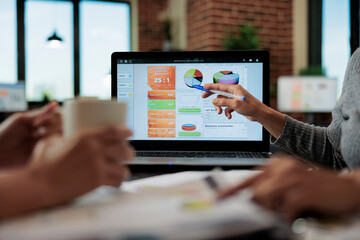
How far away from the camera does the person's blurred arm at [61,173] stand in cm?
36

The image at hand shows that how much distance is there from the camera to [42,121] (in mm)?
541

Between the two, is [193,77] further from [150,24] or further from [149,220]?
[150,24]

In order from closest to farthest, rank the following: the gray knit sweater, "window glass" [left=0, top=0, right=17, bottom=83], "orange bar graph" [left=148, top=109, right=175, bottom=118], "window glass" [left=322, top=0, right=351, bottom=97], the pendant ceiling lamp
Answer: the gray knit sweater < "orange bar graph" [left=148, top=109, right=175, bottom=118] < "window glass" [left=322, top=0, right=351, bottom=97] < the pendant ceiling lamp < "window glass" [left=0, top=0, right=17, bottom=83]

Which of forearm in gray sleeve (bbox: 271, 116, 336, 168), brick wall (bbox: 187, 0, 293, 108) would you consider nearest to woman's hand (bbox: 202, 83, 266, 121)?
forearm in gray sleeve (bbox: 271, 116, 336, 168)

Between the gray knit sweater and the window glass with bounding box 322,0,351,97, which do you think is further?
the window glass with bounding box 322,0,351,97

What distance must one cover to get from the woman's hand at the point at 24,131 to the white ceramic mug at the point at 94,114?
9 centimetres

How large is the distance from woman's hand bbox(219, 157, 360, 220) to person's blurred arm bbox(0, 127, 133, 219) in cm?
15

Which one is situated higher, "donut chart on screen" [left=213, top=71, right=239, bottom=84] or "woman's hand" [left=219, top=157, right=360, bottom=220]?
"donut chart on screen" [left=213, top=71, right=239, bottom=84]

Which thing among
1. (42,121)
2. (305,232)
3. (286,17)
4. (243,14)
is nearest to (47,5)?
(243,14)

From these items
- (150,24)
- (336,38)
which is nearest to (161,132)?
(336,38)

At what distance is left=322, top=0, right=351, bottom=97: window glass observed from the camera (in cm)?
385

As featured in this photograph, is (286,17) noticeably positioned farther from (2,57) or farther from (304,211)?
(304,211)

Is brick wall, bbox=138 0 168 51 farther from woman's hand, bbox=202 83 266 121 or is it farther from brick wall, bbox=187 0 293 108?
woman's hand, bbox=202 83 266 121

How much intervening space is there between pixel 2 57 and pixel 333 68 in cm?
437
